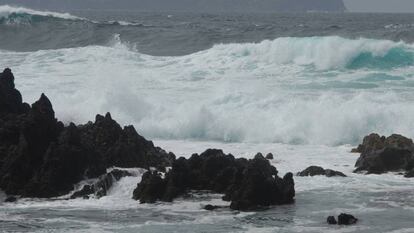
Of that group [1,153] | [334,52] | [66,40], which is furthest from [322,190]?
[66,40]

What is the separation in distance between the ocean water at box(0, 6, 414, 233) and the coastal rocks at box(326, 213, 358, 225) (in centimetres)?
15

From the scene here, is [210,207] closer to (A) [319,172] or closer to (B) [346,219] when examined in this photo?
(B) [346,219]

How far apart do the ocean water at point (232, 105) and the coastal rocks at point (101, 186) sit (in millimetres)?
198

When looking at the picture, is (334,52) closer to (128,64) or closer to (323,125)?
(128,64)

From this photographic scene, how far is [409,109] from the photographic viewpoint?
87.8 ft

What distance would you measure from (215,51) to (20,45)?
49.0 feet

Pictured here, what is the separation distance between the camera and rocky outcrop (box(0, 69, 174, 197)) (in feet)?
57.5

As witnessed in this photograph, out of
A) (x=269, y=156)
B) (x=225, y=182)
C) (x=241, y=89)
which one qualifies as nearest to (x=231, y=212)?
(x=225, y=182)

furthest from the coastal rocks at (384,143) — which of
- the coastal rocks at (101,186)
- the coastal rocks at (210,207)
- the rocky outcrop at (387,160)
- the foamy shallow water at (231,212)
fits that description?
the coastal rocks at (101,186)

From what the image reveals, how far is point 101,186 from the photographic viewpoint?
57.4ft

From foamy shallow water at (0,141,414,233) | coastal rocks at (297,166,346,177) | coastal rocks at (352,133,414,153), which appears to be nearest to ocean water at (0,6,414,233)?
foamy shallow water at (0,141,414,233)

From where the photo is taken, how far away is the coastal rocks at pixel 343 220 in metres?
14.5

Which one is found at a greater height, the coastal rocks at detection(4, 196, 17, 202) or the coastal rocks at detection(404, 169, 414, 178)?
the coastal rocks at detection(404, 169, 414, 178)

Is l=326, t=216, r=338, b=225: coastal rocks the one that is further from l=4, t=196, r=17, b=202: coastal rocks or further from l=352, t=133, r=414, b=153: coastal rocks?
l=4, t=196, r=17, b=202: coastal rocks
